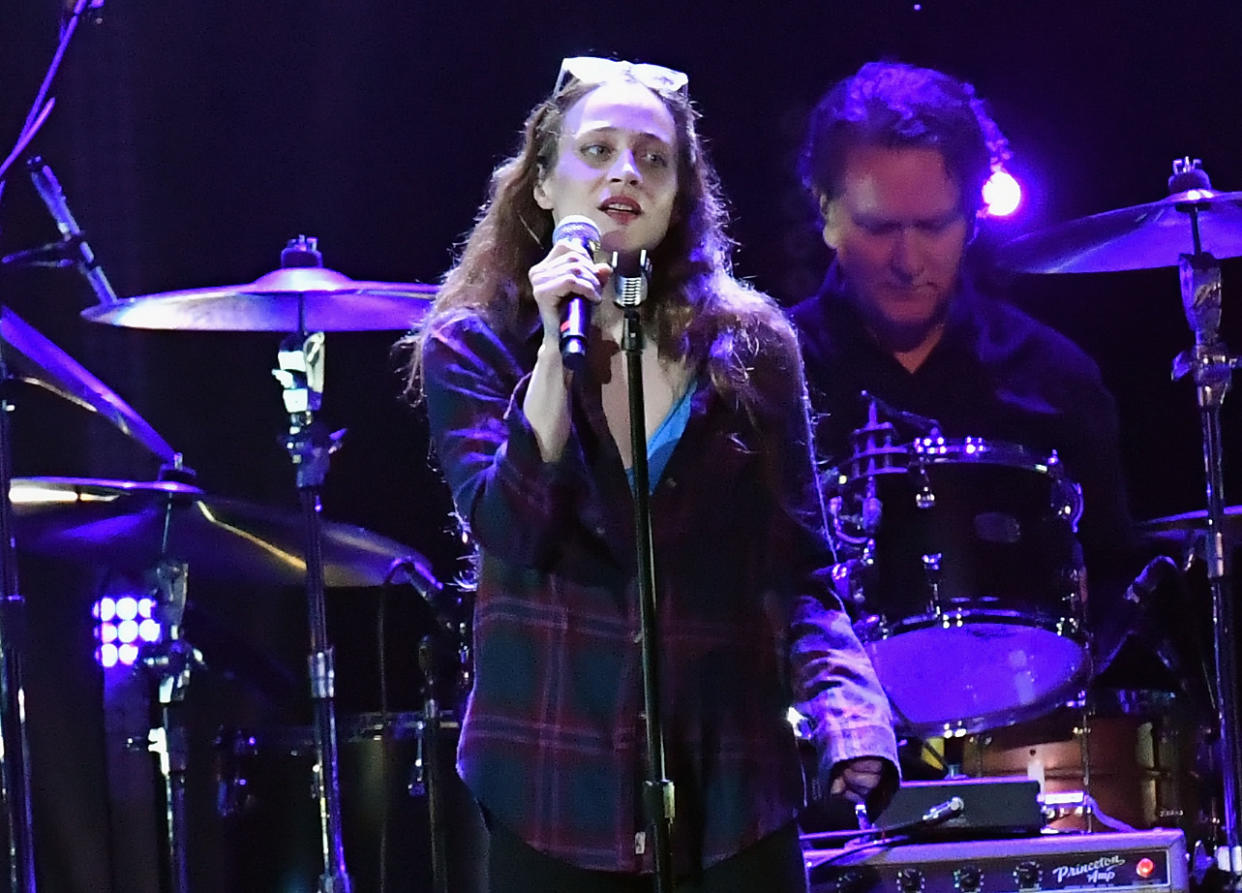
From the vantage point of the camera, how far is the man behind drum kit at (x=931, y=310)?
4.16 meters

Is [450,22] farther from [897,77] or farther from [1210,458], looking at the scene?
[1210,458]

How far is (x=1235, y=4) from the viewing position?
4238mm

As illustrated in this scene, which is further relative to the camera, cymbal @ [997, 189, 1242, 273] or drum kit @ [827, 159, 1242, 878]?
cymbal @ [997, 189, 1242, 273]

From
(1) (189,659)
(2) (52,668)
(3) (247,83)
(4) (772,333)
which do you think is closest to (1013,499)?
(4) (772,333)

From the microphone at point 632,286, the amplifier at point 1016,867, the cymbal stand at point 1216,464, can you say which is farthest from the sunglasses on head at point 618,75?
the cymbal stand at point 1216,464

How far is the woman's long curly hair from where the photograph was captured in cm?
→ 188

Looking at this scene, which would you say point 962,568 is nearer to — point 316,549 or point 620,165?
point 316,549

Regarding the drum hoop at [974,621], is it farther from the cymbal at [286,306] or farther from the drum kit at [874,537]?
the cymbal at [286,306]

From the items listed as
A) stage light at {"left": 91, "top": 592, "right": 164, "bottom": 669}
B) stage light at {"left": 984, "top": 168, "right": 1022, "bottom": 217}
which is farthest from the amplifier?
stage light at {"left": 91, "top": 592, "right": 164, "bottom": 669}

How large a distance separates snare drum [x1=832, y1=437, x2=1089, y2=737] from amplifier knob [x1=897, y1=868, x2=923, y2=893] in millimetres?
627

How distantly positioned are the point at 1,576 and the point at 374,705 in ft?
5.17

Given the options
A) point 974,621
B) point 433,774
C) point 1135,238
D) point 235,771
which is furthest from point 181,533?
point 1135,238

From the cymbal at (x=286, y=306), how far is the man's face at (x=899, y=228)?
122cm

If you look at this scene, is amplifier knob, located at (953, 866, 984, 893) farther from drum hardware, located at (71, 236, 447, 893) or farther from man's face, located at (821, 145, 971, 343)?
man's face, located at (821, 145, 971, 343)
